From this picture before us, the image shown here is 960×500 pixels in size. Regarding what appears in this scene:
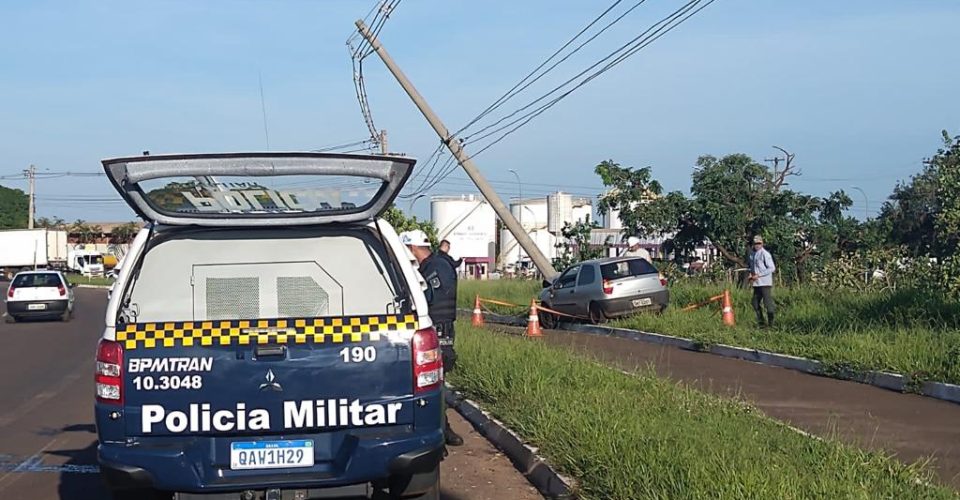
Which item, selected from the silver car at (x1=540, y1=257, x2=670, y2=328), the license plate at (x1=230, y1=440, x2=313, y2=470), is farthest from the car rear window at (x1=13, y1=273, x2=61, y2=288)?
the license plate at (x1=230, y1=440, x2=313, y2=470)

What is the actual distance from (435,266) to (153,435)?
14.2 ft

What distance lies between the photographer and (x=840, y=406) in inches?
420

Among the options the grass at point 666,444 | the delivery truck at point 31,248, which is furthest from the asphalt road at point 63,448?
the delivery truck at point 31,248

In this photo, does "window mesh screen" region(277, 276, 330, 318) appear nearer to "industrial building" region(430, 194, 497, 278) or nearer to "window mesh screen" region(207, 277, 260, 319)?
"window mesh screen" region(207, 277, 260, 319)

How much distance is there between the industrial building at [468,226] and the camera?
7790 centimetres

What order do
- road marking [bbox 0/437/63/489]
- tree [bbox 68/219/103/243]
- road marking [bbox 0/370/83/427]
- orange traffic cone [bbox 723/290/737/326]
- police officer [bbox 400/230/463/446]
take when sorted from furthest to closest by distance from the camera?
1. tree [bbox 68/219/103/243]
2. orange traffic cone [bbox 723/290/737/326]
3. road marking [bbox 0/370/83/427]
4. police officer [bbox 400/230/463/446]
5. road marking [bbox 0/437/63/489]

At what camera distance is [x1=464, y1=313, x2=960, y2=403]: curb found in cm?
1106

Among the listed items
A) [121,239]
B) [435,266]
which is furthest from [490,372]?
[121,239]

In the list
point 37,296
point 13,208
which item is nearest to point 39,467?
point 37,296

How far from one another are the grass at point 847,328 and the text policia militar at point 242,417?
7658 mm

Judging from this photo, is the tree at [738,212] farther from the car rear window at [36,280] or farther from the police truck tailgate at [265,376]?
the police truck tailgate at [265,376]

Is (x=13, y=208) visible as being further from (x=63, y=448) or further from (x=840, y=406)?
(x=840, y=406)

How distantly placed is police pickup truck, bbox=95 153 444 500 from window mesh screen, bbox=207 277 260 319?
0.30 m

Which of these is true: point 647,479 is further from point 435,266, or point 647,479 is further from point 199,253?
point 435,266
